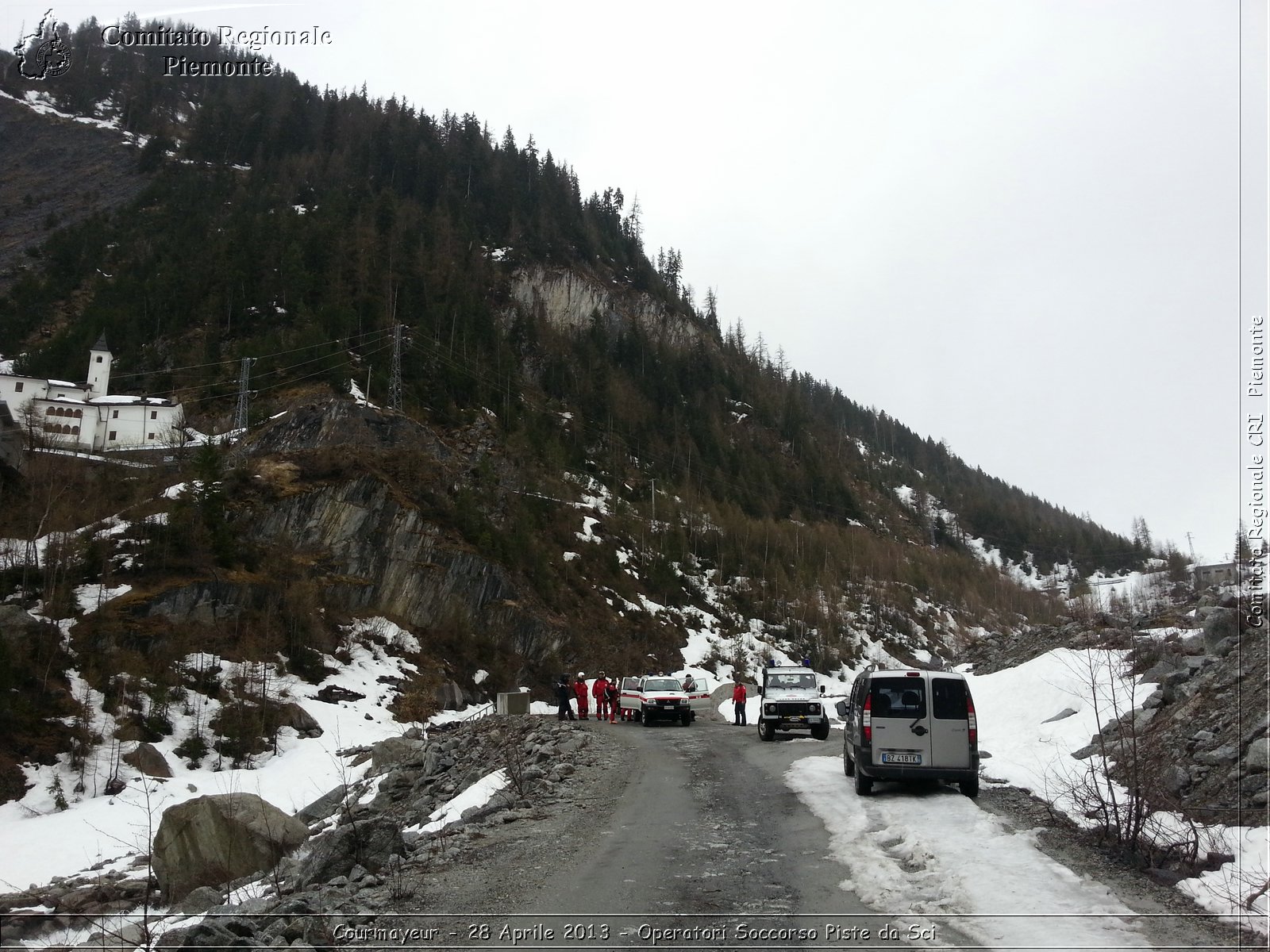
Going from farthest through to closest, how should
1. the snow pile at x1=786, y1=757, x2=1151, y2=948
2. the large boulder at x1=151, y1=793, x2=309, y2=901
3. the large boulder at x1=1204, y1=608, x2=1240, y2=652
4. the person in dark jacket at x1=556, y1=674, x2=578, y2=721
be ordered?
the person in dark jacket at x1=556, y1=674, x2=578, y2=721, the large boulder at x1=151, y1=793, x2=309, y2=901, the large boulder at x1=1204, y1=608, x2=1240, y2=652, the snow pile at x1=786, y1=757, x2=1151, y2=948

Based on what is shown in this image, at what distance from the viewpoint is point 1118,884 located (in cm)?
863

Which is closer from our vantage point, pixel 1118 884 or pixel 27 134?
pixel 1118 884

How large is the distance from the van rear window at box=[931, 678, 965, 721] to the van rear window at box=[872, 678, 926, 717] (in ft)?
0.61

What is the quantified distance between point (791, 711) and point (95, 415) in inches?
2974

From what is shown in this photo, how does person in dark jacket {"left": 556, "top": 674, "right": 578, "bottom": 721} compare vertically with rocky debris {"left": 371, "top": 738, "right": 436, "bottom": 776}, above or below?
above

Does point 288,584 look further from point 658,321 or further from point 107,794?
point 658,321

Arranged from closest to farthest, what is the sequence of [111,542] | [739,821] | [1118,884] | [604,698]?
[1118,884], [739,821], [604,698], [111,542]

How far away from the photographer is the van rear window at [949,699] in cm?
1355

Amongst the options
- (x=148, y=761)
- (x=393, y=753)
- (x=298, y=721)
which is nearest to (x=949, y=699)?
(x=393, y=753)

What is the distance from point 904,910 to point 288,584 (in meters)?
45.0

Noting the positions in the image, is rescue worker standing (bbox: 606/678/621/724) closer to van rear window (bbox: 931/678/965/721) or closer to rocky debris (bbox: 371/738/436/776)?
rocky debris (bbox: 371/738/436/776)

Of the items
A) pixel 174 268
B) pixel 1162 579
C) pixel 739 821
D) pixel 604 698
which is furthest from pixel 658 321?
pixel 739 821

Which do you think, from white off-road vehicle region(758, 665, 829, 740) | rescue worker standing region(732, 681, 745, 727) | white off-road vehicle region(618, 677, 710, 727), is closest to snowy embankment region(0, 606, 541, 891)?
white off-road vehicle region(618, 677, 710, 727)

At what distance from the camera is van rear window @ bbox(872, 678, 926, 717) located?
537 inches
